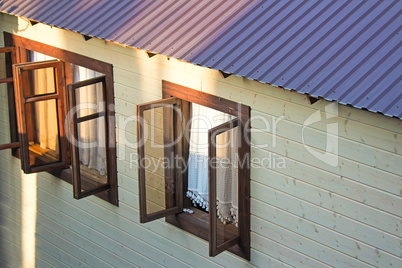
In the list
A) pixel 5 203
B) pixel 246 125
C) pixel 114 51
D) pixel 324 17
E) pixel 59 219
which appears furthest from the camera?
pixel 5 203

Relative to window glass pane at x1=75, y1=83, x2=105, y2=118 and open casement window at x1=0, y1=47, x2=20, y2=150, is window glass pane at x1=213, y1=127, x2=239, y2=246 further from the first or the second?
open casement window at x1=0, y1=47, x2=20, y2=150

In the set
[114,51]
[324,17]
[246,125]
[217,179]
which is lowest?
[217,179]

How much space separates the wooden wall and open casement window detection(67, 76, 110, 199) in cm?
23

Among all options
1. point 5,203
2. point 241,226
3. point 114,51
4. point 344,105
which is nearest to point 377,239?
point 344,105

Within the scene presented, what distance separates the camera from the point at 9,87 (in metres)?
8.54

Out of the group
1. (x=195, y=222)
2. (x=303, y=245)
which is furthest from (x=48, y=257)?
(x=303, y=245)

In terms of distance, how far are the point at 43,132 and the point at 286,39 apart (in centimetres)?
399

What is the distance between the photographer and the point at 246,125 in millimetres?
5828

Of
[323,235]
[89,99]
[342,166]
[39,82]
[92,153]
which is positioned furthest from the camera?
[39,82]

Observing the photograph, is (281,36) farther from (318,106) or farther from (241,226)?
(241,226)

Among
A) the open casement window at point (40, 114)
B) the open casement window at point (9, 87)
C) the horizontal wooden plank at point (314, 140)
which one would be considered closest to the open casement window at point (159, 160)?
the horizontal wooden plank at point (314, 140)

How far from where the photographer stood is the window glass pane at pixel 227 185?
587cm

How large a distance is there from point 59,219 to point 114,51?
8.29 ft

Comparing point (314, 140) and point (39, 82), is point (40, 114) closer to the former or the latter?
point (39, 82)
